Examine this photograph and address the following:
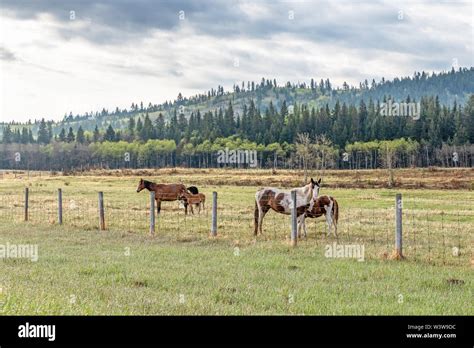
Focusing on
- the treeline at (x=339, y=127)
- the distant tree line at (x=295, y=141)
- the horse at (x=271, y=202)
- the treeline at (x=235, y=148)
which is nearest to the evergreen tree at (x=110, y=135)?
the distant tree line at (x=295, y=141)

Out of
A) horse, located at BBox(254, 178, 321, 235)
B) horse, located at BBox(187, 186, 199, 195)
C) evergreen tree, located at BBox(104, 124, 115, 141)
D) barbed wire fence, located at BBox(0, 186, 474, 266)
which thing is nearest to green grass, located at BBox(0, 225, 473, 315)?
barbed wire fence, located at BBox(0, 186, 474, 266)

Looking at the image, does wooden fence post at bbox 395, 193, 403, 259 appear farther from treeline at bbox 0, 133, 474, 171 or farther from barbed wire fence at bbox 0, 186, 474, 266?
treeline at bbox 0, 133, 474, 171

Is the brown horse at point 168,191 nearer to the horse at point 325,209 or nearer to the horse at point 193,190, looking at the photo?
the horse at point 193,190

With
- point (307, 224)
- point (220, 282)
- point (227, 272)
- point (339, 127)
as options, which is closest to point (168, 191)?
point (307, 224)

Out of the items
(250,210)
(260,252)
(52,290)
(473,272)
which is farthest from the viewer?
(250,210)

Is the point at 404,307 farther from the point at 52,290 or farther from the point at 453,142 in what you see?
the point at 453,142

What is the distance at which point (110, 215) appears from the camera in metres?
29.5

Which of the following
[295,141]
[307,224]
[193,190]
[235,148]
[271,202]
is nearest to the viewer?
[271,202]

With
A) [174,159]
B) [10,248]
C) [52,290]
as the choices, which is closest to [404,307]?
[52,290]

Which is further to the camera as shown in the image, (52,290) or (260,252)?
(260,252)

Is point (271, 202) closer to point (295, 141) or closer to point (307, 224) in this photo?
point (307, 224)

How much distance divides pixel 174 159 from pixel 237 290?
513 ft
